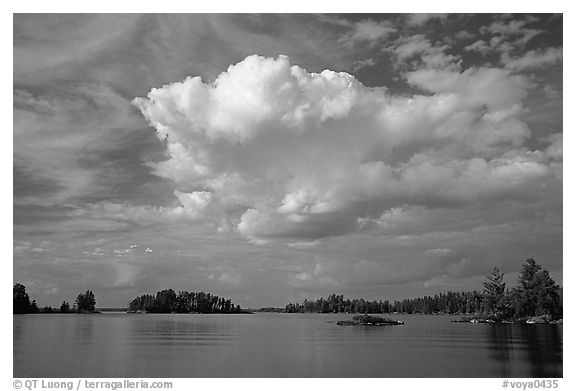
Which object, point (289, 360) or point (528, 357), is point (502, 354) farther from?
point (289, 360)

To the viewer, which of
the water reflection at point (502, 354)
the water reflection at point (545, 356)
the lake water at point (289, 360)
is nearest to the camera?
the water reflection at point (545, 356)

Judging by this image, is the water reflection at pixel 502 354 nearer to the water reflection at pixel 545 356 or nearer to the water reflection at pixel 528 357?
the water reflection at pixel 528 357

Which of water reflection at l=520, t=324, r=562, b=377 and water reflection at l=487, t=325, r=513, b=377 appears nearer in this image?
water reflection at l=520, t=324, r=562, b=377

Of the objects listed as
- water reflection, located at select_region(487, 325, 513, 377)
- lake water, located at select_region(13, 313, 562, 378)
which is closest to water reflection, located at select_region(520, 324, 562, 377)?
lake water, located at select_region(13, 313, 562, 378)

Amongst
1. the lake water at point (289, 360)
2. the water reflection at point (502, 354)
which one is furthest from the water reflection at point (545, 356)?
the water reflection at point (502, 354)

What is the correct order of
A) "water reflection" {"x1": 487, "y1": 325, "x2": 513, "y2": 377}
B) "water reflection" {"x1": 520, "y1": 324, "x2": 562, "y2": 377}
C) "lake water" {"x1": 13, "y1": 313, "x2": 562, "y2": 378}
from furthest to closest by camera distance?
"water reflection" {"x1": 487, "y1": 325, "x2": 513, "y2": 377}
"lake water" {"x1": 13, "y1": 313, "x2": 562, "y2": 378}
"water reflection" {"x1": 520, "y1": 324, "x2": 562, "y2": 377}

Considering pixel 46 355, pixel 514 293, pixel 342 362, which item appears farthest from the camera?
pixel 514 293

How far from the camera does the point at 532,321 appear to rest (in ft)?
326

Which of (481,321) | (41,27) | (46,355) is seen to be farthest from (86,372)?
(481,321)

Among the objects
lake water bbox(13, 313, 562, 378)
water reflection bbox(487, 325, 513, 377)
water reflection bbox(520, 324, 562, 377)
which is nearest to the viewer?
water reflection bbox(520, 324, 562, 377)

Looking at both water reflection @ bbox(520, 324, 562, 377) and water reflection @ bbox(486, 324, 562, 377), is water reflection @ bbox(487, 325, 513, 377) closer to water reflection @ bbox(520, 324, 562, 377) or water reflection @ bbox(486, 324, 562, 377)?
water reflection @ bbox(486, 324, 562, 377)

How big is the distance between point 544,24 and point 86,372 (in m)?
36.9

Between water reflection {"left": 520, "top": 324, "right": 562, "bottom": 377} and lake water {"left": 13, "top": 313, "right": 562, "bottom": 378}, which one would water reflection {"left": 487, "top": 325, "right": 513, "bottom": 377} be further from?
water reflection {"left": 520, "top": 324, "right": 562, "bottom": 377}
